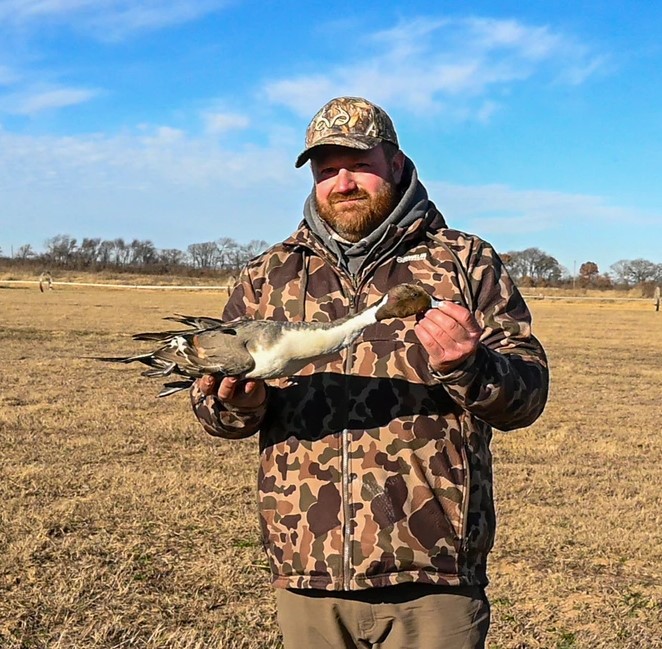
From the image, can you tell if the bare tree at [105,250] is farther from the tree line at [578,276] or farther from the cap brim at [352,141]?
the cap brim at [352,141]

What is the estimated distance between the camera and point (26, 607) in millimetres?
5879

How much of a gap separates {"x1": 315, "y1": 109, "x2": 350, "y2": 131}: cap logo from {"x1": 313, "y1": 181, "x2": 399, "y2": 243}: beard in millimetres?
308

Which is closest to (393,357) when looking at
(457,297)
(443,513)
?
(457,297)

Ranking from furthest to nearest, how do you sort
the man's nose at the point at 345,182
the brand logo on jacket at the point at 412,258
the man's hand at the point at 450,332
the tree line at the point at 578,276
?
1. the tree line at the point at 578,276
2. the man's nose at the point at 345,182
3. the brand logo on jacket at the point at 412,258
4. the man's hand at the point at 450,332

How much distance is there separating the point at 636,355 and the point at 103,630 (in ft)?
79.4

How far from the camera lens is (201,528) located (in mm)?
7836

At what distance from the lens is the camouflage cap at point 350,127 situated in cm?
361

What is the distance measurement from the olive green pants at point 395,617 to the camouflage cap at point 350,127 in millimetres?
1871

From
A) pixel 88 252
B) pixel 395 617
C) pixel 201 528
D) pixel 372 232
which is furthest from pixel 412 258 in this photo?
pixel 88 252

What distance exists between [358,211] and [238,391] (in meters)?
0.94

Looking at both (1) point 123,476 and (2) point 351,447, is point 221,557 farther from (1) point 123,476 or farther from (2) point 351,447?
(2) point 351,447

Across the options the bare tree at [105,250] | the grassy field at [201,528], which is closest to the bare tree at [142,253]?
the bare tree at [105,250]

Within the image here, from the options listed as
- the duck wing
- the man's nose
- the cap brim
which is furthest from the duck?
the cap brim

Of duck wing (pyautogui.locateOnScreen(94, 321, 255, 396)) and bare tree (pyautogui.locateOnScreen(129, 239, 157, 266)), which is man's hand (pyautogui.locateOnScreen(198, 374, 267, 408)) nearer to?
duck wing (pyautogui.locateOnScreen(94, 321, 255, 396))
